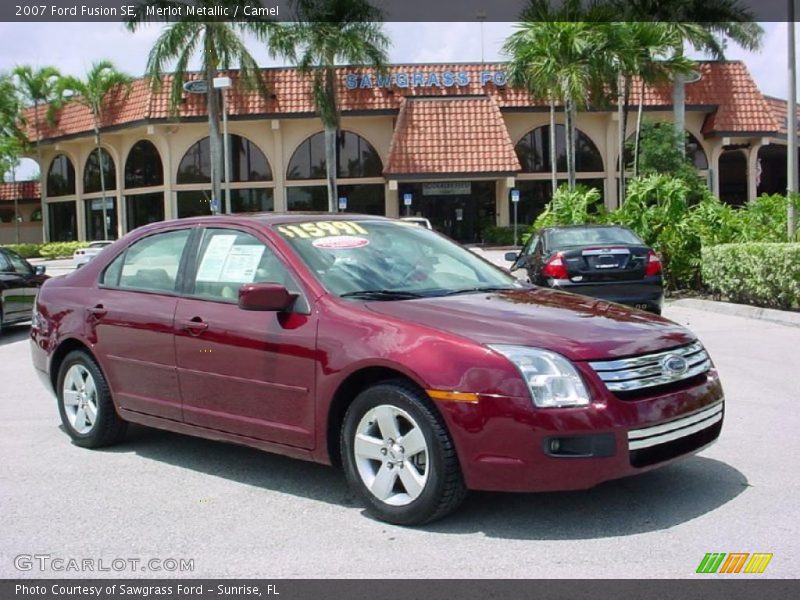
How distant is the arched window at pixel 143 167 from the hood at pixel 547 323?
40.0 m

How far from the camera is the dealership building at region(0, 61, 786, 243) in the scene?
128ft

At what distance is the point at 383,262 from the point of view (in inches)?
217

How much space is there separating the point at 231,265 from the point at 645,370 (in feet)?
8.67

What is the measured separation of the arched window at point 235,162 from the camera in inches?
1661

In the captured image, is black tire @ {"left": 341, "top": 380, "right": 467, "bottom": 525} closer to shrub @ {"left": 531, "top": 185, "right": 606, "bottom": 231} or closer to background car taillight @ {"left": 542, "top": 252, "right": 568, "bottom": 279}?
background car taillight @ {"left": 542, "top": 252, "right": 568, "bottom": 279}

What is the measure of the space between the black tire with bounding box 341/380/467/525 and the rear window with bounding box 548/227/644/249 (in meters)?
9.20

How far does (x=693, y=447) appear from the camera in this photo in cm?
476

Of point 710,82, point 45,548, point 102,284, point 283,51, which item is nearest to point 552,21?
point 283,51

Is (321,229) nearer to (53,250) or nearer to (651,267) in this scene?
(651,267)

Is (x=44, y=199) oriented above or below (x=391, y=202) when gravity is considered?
above

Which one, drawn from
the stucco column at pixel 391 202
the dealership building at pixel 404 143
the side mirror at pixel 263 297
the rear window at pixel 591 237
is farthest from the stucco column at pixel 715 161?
the side mirror at pixel 263 297

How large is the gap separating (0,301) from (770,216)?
1392cm

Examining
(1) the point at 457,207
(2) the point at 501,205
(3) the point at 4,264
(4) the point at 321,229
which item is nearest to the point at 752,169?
(2) the point at 501,205

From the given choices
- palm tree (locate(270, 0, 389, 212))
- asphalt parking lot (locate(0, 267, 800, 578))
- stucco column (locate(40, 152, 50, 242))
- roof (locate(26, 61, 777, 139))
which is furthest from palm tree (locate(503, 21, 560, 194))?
stucco column (locate(40, 152, 50, 242))
